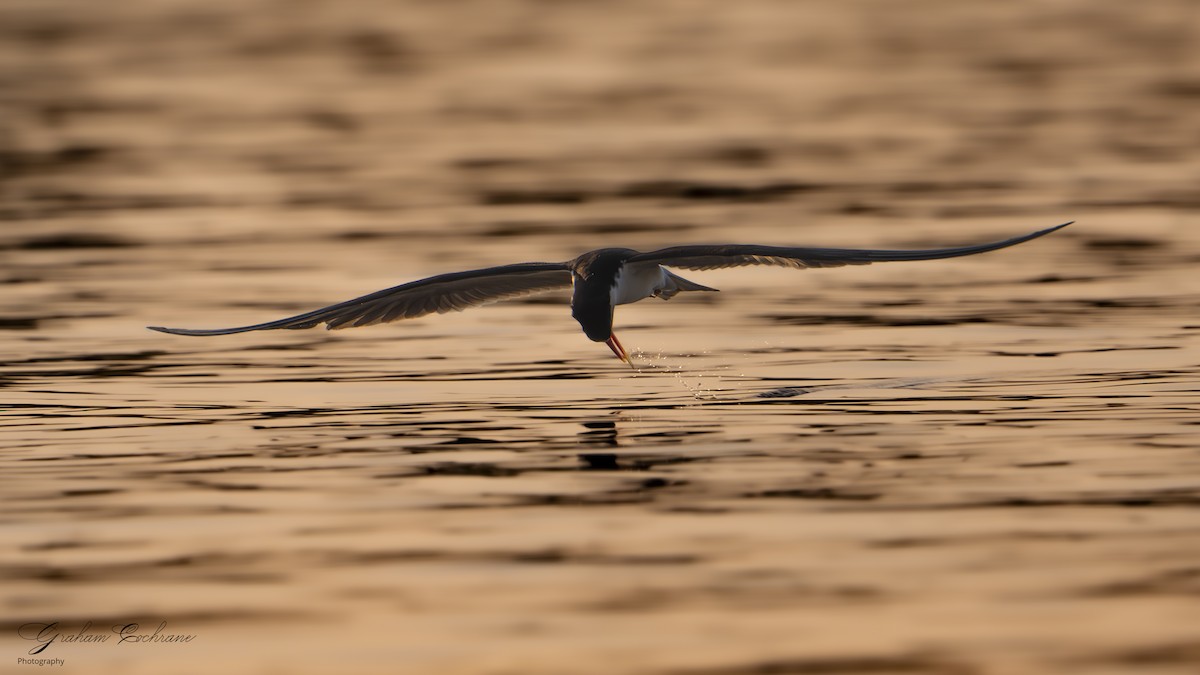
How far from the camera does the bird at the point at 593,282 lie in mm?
13211

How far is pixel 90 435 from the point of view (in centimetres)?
1291

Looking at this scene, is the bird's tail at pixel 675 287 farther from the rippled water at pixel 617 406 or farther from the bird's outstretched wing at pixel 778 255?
the bird's outstretched wing at pixel 778 255

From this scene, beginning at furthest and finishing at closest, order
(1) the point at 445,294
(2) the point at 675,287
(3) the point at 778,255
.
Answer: (2) the point at 675,287, (1) the point at 445,294, (3) the point at 778,255

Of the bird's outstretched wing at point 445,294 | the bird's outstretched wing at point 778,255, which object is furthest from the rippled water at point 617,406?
the bird's outstretched wing at point 778,255

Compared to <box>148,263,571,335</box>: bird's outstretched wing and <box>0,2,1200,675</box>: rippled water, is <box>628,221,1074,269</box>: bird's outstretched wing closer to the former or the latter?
<box>0,2,1200,675</box>: rippled water

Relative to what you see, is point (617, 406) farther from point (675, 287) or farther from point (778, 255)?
point (675, 287)

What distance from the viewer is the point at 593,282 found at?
44.7ft

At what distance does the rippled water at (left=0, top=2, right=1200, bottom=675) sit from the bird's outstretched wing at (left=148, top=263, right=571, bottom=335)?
446mm

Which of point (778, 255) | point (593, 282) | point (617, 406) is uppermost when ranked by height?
point (778, 255)

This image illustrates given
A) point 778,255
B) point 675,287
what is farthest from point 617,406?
point 675,287

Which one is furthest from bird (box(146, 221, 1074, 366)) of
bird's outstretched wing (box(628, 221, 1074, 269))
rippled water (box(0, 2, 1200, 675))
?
rippled water (box(0, 2, 1200, 675))

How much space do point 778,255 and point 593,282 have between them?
114cm

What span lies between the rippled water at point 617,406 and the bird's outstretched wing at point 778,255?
0.84 metres

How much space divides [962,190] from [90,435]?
12.5m
